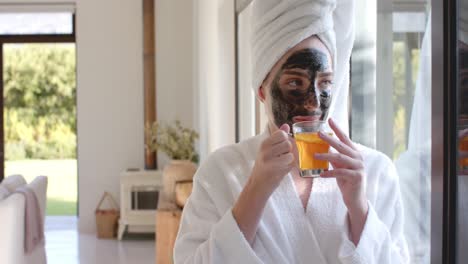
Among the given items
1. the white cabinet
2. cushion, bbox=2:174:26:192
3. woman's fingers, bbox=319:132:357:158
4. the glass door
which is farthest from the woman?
the white cabinet

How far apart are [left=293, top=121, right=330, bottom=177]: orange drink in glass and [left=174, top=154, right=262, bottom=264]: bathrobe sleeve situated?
16 cm

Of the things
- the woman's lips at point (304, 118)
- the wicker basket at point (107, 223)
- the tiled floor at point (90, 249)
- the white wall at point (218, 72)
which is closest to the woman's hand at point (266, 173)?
the woman's lips at point (304, 118)

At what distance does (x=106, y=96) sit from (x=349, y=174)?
21.7ft

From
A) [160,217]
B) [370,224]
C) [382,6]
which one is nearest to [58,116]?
[160,217]

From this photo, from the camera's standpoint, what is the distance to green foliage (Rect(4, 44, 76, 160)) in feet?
26.4

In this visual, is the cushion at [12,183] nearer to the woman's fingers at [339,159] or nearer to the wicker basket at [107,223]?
the wicker basket at [107,223]

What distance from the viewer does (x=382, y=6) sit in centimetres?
196

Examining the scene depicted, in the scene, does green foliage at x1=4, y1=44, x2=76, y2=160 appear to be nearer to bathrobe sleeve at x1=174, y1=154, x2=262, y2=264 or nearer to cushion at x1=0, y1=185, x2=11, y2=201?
cushion at x1=0, y1=185, x2=11, y2=201

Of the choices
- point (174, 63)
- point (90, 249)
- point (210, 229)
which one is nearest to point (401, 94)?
point (210, 229)

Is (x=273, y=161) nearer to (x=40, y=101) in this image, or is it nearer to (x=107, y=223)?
(x=107, y=223)

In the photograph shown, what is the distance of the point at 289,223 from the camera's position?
1.32 m

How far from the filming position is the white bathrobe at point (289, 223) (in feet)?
4.11

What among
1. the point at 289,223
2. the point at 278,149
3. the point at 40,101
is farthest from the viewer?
the point at 40,101

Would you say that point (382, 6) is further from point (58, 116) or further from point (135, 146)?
point (58, 116)
